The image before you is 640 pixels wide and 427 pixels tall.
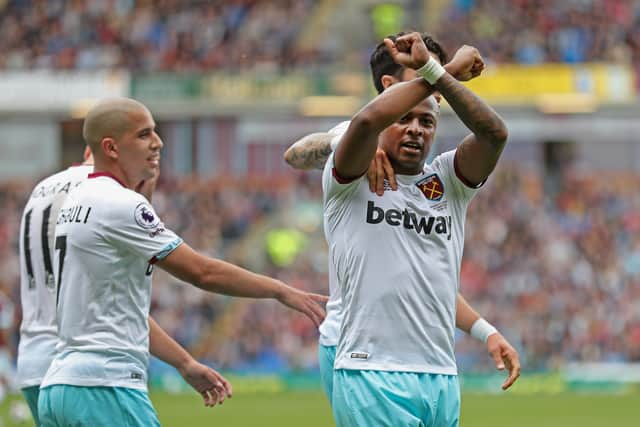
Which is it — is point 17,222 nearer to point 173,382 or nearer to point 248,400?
point 173,382

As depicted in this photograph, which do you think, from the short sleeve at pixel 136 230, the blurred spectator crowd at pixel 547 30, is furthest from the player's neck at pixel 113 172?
the blurred spectator crowd at pixel 547 30

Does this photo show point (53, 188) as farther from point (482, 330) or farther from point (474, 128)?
point (474, 128)

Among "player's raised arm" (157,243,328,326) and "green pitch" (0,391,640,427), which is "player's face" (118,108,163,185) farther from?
"green pitch" (0,391,640,427)

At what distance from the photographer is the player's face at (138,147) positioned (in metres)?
5.90

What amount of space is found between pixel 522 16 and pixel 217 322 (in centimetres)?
1071

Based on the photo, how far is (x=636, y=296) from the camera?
87.6 feet

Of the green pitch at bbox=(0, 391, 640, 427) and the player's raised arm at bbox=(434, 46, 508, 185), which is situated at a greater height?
the player's raised arm at bbox=(434, 46, 508, 185)

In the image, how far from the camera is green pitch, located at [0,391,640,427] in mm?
18578

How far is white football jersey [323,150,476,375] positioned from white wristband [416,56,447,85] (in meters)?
0.54

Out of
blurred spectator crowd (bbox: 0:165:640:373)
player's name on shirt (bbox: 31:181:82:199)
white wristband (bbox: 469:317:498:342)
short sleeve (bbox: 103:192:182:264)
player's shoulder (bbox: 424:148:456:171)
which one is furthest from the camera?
blurred spectator crowd (bbox: 0:165:640:373)

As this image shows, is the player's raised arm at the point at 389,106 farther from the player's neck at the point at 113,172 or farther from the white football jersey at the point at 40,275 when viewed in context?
the white football jersey at the point at 40,275

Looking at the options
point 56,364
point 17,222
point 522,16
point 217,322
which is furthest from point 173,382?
point 56,364

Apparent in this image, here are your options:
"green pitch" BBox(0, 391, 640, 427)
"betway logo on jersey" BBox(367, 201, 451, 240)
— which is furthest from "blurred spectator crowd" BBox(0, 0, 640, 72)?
"betway logo on jersey" BBox(367, 201, 451, 240)

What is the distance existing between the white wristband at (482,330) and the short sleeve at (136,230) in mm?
1468
